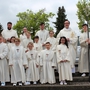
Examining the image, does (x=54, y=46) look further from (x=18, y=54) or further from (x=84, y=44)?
(x=18, y=54)

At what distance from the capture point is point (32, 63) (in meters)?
10.0

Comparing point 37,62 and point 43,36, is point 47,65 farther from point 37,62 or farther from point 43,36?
point 43,36

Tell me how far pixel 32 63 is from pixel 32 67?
0.17m

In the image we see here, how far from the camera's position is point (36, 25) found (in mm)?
37000

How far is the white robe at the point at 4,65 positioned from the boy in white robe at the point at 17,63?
32cm

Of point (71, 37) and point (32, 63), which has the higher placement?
point (71, 37)

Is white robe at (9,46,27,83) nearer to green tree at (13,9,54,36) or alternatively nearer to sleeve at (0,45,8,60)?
sleeve at (0,45,8,60)

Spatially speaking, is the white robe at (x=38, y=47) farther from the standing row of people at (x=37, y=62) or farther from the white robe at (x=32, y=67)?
the white robe at (x=32, y=67)

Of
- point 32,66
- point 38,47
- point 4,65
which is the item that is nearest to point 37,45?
point 38,47

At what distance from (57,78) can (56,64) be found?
2.04 feet

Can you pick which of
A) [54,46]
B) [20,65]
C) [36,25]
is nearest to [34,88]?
[20,65]

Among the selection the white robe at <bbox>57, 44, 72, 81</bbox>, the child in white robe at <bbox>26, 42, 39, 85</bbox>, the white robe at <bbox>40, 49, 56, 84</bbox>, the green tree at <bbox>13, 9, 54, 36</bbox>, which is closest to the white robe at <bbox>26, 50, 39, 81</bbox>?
the child in white robe at <bbox>26, 42, 39, 85</bbox>

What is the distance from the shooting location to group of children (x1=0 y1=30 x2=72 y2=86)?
9680 millimetres

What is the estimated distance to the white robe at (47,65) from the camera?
987 centimetres
